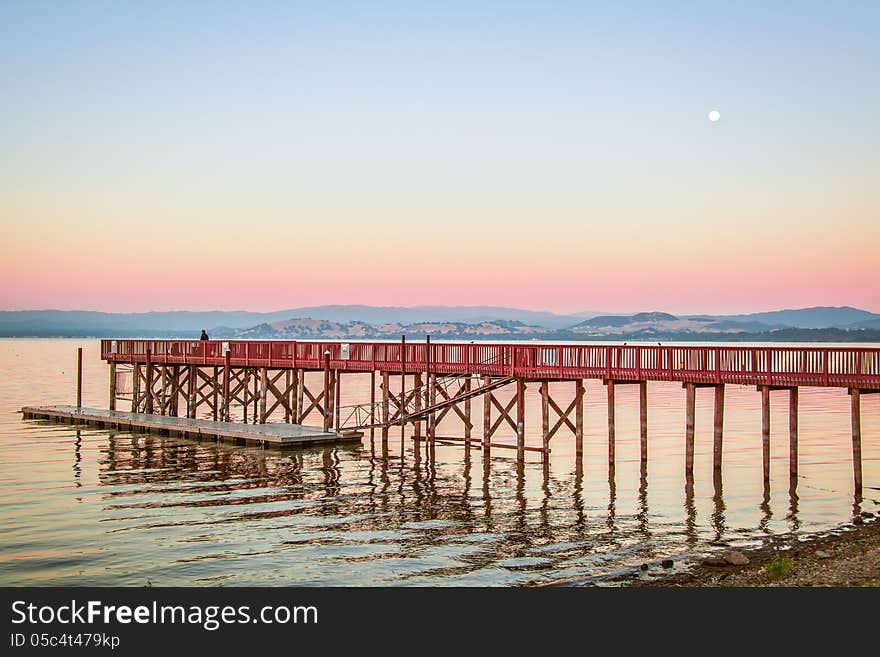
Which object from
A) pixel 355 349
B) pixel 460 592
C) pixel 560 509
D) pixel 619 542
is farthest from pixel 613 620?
pixel 355 349

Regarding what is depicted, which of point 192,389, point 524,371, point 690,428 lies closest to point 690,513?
point 690,428

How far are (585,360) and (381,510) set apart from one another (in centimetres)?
1201

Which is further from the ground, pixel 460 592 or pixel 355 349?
pixel 355 349

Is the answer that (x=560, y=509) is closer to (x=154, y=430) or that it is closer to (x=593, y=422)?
(x=154, y=430)

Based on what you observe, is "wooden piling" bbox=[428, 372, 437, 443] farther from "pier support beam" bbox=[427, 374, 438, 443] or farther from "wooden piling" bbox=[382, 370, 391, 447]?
"wooden piling" bbox=[382, 370, 391, 447]

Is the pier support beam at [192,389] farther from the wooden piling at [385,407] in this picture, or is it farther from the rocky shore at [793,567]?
the rocky shore at [793,567]

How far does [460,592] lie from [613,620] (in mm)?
5014

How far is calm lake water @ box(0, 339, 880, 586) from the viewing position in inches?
923

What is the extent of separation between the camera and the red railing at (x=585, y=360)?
32.5 meters

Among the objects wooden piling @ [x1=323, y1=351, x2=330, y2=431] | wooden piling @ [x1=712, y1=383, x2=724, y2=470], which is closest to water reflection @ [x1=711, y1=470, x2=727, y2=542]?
wooden piling @ [x1=712, y1=383, x2=724, y2=470]

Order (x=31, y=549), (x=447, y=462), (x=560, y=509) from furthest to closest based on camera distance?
(x=447, y=462) → (x=560, y=509) → (x=31, y=549)

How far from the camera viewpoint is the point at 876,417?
223 ft

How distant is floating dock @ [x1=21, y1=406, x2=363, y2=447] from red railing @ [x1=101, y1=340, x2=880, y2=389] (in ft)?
12.7

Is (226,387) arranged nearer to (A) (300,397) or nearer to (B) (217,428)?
(A) (300,397)
